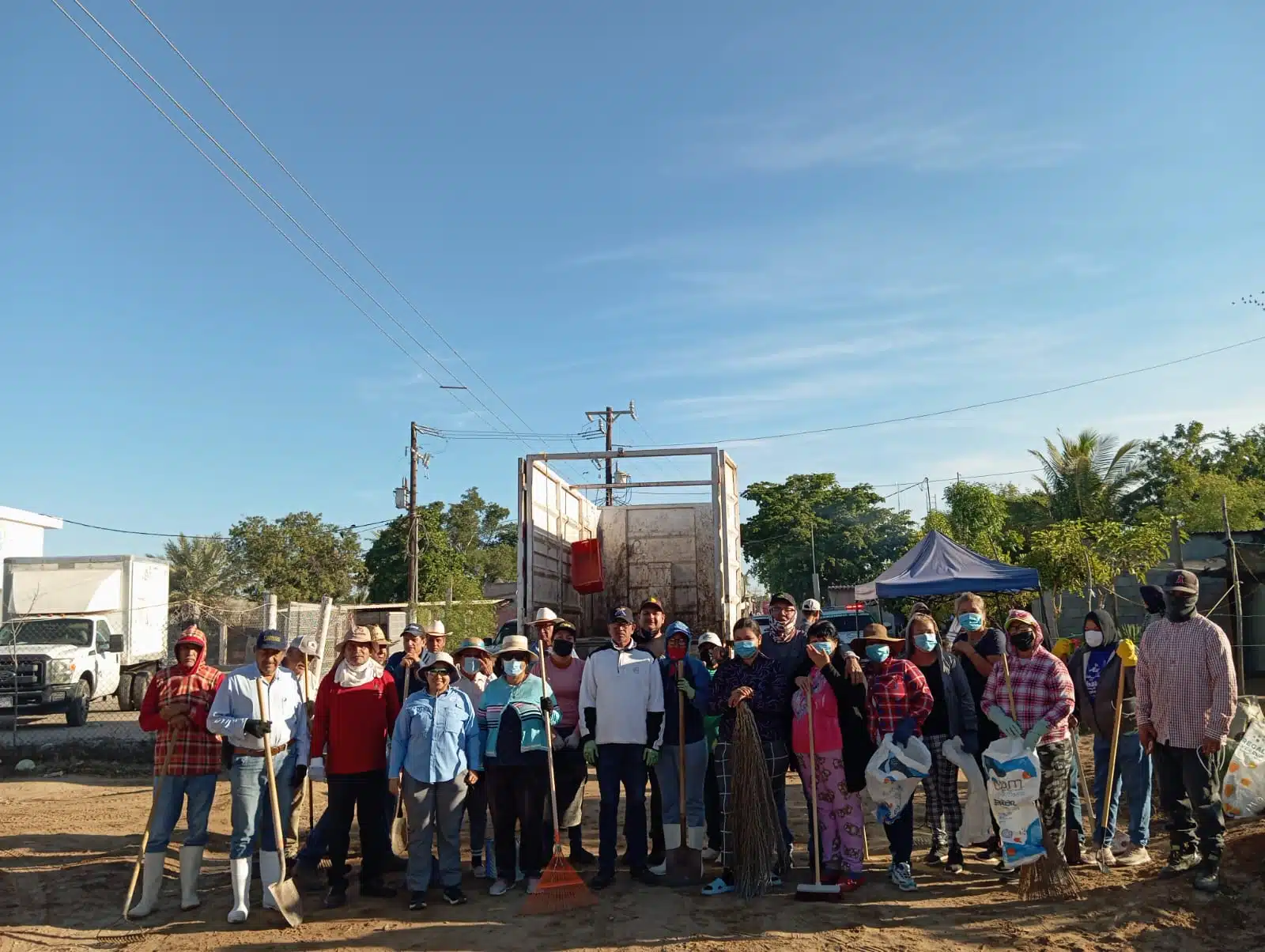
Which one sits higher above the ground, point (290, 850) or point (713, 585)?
point (713, 585)

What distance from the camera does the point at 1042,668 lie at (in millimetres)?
6188

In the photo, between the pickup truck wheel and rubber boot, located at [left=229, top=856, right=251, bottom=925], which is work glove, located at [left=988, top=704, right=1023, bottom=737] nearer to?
rubber boot, located at [left=229, top=856, right=251, bottom=925]

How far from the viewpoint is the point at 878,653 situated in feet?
20.6

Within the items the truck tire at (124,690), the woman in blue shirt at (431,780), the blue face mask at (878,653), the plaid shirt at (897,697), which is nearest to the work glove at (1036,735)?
the plaid shirt at (897,697)

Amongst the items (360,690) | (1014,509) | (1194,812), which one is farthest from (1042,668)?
(1014,509)

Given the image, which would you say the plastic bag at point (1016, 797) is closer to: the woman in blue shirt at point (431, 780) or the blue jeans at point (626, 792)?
the blue jeans at point (626, 792)

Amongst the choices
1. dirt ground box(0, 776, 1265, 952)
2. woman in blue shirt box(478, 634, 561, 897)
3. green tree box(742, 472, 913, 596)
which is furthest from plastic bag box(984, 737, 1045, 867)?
green tree box(742, 472, 913, 596)

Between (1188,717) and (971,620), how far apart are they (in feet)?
4.46

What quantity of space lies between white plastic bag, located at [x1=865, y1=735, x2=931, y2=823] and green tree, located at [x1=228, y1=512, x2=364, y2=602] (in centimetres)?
3707

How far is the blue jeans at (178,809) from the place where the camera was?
6.11m

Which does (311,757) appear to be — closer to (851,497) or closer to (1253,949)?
(1253,949)

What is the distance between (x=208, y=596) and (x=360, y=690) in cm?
3439

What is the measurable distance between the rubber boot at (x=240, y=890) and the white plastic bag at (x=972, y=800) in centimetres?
440

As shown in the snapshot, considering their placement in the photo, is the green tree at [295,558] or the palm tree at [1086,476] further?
the green tree at [295,558]
